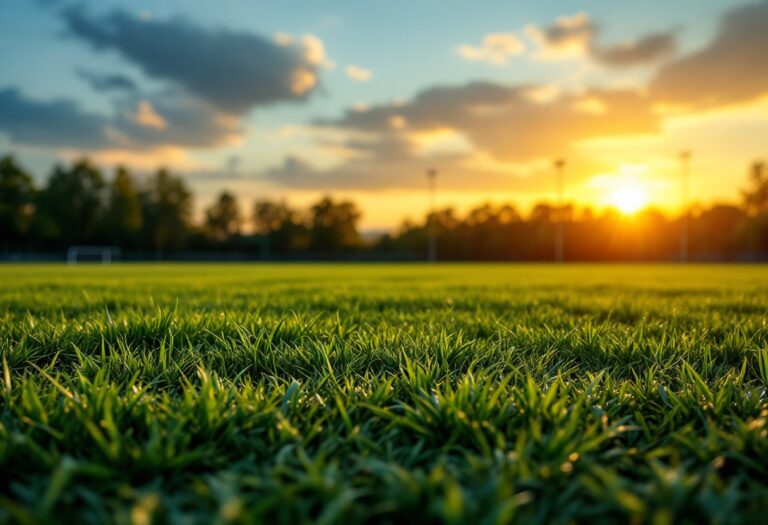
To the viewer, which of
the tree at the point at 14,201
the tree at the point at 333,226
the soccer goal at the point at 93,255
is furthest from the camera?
the tree at the point at 333,226

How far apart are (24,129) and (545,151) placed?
82355mm

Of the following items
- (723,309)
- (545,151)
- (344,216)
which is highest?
(545,151)

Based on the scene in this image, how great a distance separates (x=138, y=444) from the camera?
1.54m

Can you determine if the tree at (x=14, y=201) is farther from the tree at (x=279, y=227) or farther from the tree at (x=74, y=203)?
the tree at (x=279, y=227)

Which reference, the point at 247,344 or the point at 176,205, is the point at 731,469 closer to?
the point at 247,344

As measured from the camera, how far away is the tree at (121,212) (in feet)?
241

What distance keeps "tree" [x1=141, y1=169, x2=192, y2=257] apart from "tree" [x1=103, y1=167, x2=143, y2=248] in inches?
135

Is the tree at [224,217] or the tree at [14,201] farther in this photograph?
the tree at [224,217]

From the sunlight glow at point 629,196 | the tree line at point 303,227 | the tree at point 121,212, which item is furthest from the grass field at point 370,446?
the tree at point 121,212

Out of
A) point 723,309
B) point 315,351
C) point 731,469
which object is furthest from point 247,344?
point 723,309

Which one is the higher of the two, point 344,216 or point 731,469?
point 344,216

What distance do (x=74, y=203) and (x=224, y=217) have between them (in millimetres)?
22752

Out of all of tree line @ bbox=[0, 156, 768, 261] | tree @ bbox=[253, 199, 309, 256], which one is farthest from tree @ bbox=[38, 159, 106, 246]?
tree @ bbox=[253, 199, 309, 256]

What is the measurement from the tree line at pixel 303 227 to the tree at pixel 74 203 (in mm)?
153
